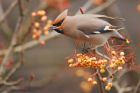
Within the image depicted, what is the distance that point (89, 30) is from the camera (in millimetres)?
2623

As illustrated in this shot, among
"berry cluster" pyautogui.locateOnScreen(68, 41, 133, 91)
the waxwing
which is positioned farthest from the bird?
"berry cluster" pyautogui.locateOnScreen(68, 41, 133, 91)

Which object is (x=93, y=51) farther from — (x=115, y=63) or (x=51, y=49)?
(x=51, y=49)

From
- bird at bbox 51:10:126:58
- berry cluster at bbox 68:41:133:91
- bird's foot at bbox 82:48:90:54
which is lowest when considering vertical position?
berry cluster at bbox 68:41:133:91

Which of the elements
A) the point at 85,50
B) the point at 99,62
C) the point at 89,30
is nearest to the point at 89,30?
the point at 89,30

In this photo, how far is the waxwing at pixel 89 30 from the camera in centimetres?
259

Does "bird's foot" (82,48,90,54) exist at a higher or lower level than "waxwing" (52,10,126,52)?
lower

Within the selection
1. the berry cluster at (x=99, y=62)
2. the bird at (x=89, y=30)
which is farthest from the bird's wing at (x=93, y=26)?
the berry cluster at (x=99, y=62)

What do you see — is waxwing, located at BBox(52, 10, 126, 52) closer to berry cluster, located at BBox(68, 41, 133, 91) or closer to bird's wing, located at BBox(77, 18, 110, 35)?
bird's wing, located at BBox(77, 18, 110, 35)

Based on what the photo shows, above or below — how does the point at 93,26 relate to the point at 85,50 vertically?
above

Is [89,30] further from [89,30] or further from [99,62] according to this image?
[99,62]

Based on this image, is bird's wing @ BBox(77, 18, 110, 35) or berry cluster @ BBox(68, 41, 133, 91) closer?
berry cluster @ BBox(68, 41, 133, 91)

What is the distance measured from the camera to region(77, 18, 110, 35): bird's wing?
2596 mm

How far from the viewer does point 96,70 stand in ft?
8.43

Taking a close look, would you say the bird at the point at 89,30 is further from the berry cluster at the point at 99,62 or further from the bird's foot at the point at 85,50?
the berry cluster at the point at 99,62
